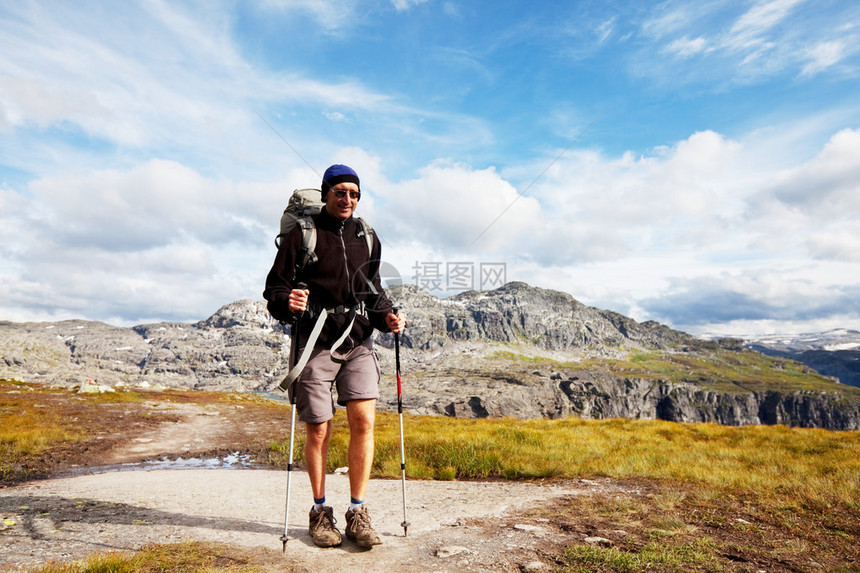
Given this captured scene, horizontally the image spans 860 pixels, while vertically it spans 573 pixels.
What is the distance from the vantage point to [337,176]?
5324mm

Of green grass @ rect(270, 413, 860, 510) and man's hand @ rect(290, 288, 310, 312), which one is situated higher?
man's hand @ rect(290, 288, 310, 312)

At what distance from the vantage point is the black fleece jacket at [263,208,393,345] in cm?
518

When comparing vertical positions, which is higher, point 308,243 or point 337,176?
point 337,176

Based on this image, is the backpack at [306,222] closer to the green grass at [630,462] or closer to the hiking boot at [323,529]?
the hiking boot at [323,529]

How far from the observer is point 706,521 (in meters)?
5.41

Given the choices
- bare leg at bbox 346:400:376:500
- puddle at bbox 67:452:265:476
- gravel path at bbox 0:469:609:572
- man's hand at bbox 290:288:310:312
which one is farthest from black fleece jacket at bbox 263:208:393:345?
puddle at bbox 67:452:265:476

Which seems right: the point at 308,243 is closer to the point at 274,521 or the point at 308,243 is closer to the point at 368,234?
the point at 368,234

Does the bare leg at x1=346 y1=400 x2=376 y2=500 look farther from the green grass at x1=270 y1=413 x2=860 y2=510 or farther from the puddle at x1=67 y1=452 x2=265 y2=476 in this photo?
the puddle at x1=67 y1=452 x2=265 y2=476

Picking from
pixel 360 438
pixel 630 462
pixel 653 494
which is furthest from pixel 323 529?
pixel 630 462

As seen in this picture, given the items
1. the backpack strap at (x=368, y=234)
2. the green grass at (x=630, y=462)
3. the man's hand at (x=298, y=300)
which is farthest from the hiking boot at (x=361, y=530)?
the green grass at (x=630, y=462)

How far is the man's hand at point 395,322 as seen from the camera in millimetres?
5336

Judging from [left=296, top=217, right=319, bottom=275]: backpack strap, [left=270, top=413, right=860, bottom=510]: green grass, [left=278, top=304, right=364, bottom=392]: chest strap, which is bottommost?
[left=270, top=413, right=860, bottom=510]: green grass

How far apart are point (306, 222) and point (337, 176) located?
644 millimetres

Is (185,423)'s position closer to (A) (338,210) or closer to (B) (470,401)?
(A) (338,210)
